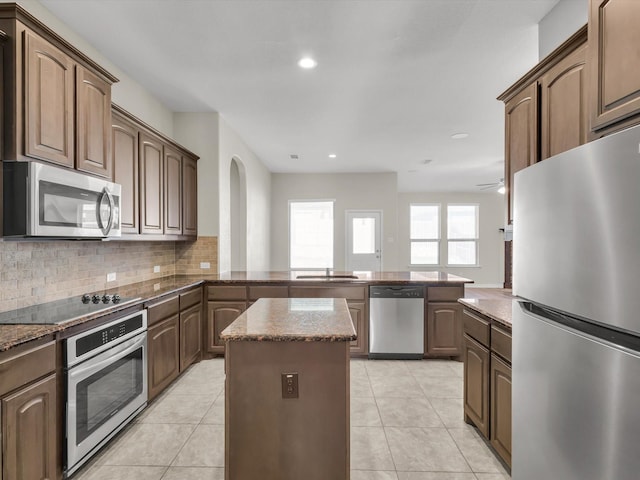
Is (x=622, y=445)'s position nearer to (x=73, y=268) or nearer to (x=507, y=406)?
(x=507, y=406)

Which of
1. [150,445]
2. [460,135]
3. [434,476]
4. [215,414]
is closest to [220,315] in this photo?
[215,414]

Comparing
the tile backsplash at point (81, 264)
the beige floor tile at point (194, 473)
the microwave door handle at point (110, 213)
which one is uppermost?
the microwave door handle at point (110, 213)

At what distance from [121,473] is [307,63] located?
10.5 ft

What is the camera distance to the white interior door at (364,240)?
24.8 ft

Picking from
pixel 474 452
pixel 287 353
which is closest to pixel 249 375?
pixel 287 353

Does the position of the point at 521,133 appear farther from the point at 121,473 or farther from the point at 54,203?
the point at 121,473

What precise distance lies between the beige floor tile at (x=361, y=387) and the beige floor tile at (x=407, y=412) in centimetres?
15

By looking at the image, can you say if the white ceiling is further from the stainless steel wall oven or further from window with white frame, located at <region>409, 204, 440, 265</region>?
window with white frame, located at <region>409, 204, 440, 265</region>

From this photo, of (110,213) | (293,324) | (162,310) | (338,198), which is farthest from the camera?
(338,198)

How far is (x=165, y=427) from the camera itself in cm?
244

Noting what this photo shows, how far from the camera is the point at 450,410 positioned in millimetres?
2713

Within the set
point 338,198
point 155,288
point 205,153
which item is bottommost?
point 155,288

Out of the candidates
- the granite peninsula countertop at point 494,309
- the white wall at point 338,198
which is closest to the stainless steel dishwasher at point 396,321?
the granite peninsula countertop at point 494,309

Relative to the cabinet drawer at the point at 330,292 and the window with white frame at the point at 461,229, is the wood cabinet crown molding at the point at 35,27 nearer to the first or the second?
the cabinet drawer at the point at 330,292
